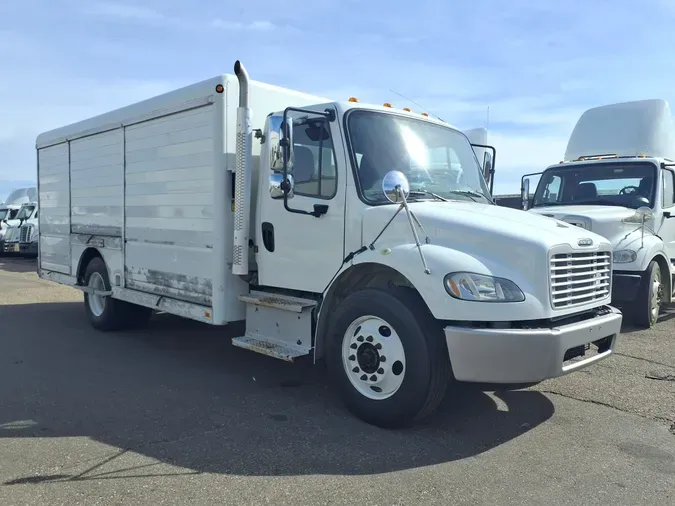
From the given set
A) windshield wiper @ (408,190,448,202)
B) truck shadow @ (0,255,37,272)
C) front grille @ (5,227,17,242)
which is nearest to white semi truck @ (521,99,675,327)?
windshield wiper @ (408,190,448,202)

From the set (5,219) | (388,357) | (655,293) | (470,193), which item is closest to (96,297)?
(388,357)

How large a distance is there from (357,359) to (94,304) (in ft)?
17.1

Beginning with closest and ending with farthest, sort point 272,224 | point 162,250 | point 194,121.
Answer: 1. point 272,224
2. point 194,121
3. point 162,250

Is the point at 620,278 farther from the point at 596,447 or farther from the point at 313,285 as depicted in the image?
the point at 313,285

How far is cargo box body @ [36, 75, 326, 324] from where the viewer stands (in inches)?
228

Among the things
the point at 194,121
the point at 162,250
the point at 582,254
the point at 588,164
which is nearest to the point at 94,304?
the point at 162,250

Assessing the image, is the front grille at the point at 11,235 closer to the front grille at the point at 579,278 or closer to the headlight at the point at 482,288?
the headlight at the point at 482,288

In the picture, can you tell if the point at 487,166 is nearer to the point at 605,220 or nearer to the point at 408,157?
the point at 408,157

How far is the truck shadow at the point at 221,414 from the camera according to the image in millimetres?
4043

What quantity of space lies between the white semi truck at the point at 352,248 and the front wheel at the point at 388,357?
0.01 m

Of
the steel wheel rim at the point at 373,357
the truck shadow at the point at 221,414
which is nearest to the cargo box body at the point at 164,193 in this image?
the truck shadow at the point at 221,414

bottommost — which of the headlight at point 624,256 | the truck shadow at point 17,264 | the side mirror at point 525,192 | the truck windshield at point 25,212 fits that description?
the truck shadow at point 17,264

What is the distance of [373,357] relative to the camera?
4.56m

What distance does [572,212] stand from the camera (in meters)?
8.58
